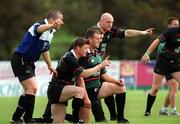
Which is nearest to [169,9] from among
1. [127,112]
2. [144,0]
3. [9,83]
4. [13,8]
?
[144,0]

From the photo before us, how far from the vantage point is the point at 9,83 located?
30.8 metres

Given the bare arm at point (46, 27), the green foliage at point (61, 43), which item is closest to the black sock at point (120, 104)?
the bare arm at point (46, 27)

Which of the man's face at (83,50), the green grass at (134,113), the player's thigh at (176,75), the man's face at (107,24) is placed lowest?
the green grass at (134,113)

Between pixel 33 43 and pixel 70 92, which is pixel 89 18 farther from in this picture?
pixel 70 92

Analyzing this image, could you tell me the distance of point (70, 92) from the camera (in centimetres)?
1270

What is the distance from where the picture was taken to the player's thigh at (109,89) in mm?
14171

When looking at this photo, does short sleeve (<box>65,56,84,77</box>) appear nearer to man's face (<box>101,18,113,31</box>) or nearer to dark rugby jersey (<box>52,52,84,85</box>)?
dark rugby jersey (<box>52,52,84,85</box>)

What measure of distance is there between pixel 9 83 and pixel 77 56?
60.0 feet

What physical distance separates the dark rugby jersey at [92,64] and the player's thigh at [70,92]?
1.23 m

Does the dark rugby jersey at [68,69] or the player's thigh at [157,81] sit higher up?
the dark rugby jersey at [68,69]

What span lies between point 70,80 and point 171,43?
13.3 ft

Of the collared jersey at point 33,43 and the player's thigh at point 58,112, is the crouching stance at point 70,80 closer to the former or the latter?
the player's thigh at point 58,112

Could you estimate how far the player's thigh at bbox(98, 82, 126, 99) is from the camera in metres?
14.2

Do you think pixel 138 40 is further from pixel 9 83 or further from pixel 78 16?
pixel 9 83
